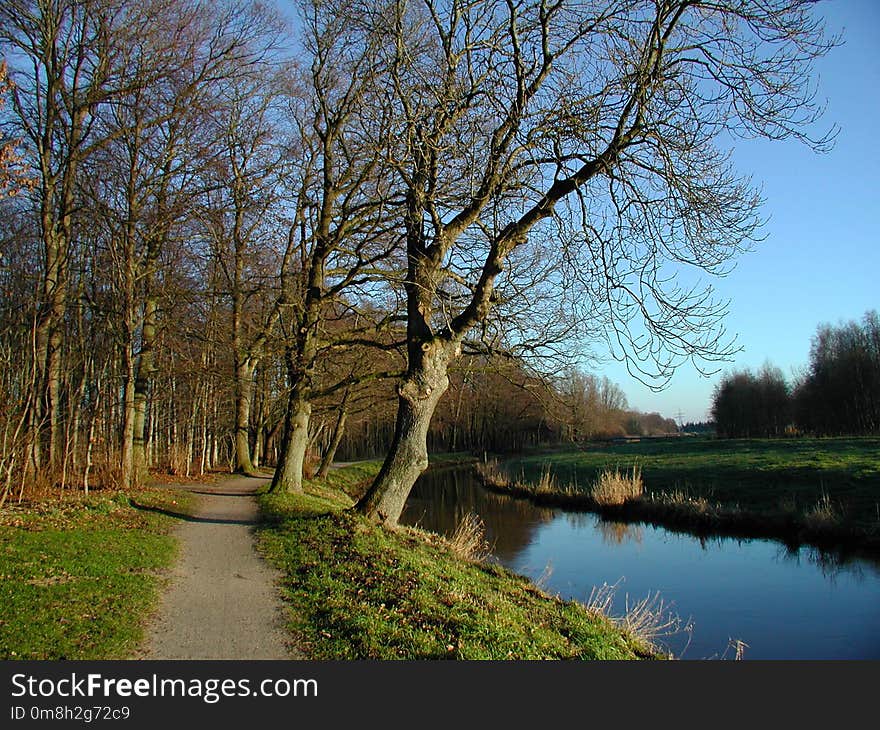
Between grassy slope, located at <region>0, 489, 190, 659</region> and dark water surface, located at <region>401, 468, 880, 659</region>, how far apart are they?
23.5 ft

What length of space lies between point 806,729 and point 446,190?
8.19m

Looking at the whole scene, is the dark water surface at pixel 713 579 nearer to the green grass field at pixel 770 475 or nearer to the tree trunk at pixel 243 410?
the green grass field at pixel 770 475

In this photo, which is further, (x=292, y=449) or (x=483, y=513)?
(x=483, y=513)

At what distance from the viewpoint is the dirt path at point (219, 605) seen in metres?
5.43

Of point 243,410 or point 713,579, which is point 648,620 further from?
point 243,410

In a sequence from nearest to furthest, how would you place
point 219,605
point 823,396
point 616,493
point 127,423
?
point 219,605, point 127,423, point 616,493, point 823,396

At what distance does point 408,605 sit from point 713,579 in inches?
357

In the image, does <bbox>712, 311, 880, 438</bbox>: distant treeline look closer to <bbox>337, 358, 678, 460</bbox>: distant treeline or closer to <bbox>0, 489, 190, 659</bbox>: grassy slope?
<bbox>337, 358, 678, 460</bbox>: distant treeline

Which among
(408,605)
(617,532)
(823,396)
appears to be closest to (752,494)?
(617,532)

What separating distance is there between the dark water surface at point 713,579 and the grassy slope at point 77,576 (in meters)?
7.18

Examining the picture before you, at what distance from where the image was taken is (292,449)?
52.5 ft

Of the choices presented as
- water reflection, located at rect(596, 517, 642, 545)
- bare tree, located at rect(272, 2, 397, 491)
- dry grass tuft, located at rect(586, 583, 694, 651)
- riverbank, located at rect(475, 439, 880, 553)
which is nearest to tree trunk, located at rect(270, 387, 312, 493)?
bare tree, located at rect(272, 2, 397, 491)

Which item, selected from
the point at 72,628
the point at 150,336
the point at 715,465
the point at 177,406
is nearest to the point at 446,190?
the point at 72,628

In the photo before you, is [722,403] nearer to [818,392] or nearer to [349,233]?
[818,392]
